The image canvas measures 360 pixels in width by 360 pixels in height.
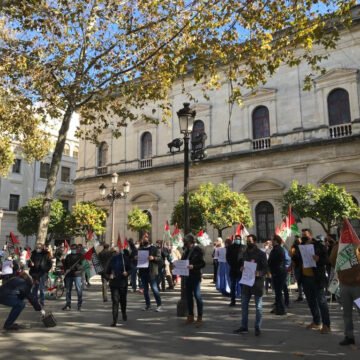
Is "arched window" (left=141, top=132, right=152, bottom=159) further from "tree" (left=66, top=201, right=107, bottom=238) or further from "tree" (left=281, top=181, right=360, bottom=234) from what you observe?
"tree" (left=281, top=181, right=360, bottom=234)

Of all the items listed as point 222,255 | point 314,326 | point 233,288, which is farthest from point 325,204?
point 314,326

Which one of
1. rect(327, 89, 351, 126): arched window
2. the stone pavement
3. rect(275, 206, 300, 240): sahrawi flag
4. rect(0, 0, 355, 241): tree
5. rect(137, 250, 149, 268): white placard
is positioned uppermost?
rect(327, 89, 351, 126): arched window

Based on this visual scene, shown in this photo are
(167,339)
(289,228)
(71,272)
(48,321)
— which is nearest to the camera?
(167,339)

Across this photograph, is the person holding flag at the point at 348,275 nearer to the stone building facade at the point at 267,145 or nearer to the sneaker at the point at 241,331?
the sneaker at the point at 241,331

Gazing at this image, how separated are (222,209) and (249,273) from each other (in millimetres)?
14260

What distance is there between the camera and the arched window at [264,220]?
25156 millimetres

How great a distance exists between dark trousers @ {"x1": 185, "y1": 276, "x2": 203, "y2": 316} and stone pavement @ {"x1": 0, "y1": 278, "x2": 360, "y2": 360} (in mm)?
358

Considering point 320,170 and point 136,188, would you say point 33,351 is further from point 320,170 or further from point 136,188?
point 136,188

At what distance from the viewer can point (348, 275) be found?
5.93 metres

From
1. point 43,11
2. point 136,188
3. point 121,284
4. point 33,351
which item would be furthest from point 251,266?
point 136,188

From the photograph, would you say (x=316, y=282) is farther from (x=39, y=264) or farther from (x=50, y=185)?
(x=50, y=185)

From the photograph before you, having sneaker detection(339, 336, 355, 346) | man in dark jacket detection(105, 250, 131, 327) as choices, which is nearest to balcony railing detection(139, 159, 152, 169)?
man in dark jacket detection(105, 250, 131, 327)

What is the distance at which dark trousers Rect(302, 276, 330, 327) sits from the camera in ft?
22.7

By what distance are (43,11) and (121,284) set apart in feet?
26.4
